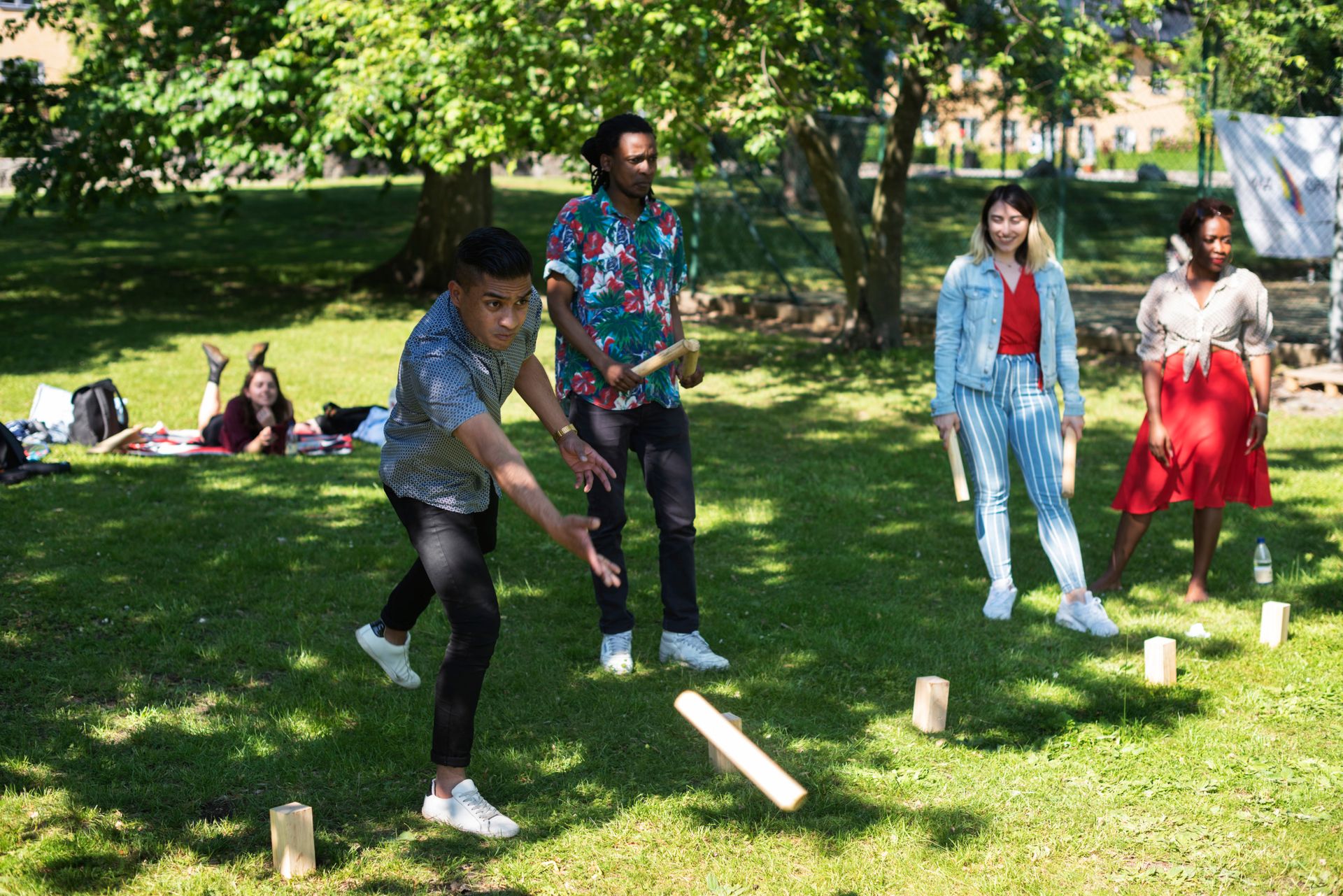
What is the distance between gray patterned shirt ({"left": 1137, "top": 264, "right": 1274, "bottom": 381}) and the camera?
585cm

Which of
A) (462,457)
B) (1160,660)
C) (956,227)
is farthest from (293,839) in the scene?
(956,227)

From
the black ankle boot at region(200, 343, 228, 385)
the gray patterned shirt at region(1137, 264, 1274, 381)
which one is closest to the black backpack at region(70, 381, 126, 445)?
the black ankle boot at region(200, 343, 228, 385)

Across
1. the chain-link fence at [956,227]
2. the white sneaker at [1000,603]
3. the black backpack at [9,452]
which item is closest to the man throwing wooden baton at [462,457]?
the white sneaker at [1000,603]

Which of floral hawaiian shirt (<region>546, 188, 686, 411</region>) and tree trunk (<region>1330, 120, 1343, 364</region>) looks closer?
floral hawaiian shirt (<region>546, 188, 686, 411</region>)

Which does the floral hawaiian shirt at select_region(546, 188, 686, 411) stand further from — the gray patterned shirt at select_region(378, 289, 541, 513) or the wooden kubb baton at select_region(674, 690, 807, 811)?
the wooden kubb baton at select_region(674, 690, 807, 811)

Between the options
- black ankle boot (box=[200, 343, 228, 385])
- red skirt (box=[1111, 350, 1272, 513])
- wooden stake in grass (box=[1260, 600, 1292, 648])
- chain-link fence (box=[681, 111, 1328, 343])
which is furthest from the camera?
chain-link fence (box=[681, 111, 1328, 343])

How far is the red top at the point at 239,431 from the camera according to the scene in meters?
8.77

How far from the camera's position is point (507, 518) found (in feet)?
24.1

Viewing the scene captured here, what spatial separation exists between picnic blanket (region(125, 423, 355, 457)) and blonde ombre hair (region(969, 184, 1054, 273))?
492 cm

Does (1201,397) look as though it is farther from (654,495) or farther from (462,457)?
(462,457)

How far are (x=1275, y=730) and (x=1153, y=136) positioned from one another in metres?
27.0

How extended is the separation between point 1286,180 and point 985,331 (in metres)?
9.29

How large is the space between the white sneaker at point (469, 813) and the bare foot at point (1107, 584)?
3.45m

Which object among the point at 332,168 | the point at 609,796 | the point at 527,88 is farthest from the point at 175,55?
the point at 332,168
